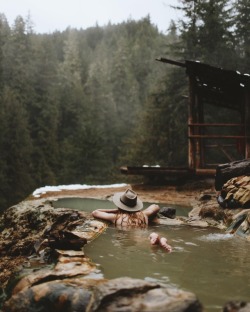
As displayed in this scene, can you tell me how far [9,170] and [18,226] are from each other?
113 ft

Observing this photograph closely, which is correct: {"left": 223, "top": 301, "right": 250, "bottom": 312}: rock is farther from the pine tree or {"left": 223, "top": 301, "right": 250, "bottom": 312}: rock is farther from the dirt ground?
the pine tree

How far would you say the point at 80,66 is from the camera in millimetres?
92500

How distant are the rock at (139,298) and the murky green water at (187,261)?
1.42 feet

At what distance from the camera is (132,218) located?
723cm

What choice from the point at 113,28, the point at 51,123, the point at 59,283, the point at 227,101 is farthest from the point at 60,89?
the point at 113,28

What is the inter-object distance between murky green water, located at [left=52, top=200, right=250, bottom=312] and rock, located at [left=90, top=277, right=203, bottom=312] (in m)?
0.43

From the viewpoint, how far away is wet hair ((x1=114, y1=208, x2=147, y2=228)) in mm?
7141

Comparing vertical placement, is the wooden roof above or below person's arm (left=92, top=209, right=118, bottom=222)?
above

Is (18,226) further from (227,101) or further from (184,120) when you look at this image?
(184,120)

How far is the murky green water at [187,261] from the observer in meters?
3.71

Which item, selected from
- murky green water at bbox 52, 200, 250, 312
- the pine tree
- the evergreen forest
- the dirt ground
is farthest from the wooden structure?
the pine tree

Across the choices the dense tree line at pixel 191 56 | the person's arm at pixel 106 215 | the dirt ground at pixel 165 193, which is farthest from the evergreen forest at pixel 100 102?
the person's arm at pixel 106 215

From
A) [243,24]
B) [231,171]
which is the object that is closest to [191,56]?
[243,24]

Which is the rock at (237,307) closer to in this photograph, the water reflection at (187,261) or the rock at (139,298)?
the rock at (139,298)
